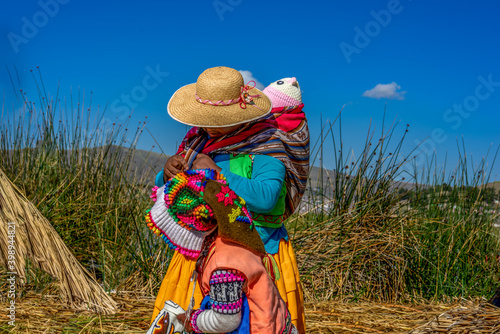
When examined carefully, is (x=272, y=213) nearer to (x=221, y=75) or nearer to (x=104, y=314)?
(x=221, y=75)

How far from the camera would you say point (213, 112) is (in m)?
1.74

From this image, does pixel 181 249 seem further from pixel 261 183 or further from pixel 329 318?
pixel 329 318

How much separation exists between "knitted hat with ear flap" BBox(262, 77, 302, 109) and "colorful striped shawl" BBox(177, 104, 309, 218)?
15cm

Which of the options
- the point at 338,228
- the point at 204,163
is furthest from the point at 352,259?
the point at 204,163

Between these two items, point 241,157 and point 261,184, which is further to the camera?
point 241,157

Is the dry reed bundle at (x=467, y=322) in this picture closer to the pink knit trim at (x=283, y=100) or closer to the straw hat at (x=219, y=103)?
the pink knit trim at (x=283, y=100)

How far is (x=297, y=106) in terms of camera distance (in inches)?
86.3

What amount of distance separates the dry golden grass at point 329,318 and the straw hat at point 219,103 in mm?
1901

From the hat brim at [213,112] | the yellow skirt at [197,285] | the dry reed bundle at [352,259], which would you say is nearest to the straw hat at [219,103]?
the hat brim at [213,112]

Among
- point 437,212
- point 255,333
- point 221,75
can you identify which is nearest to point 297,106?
point 221,75

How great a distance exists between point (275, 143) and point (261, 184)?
0.23 meters

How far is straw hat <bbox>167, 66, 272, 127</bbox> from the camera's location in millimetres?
1728

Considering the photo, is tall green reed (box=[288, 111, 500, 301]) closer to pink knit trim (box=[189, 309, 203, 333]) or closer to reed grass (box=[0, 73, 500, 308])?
reed grass (box=[0, 73, 500, 308])

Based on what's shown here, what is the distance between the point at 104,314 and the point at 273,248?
6.53 ft
